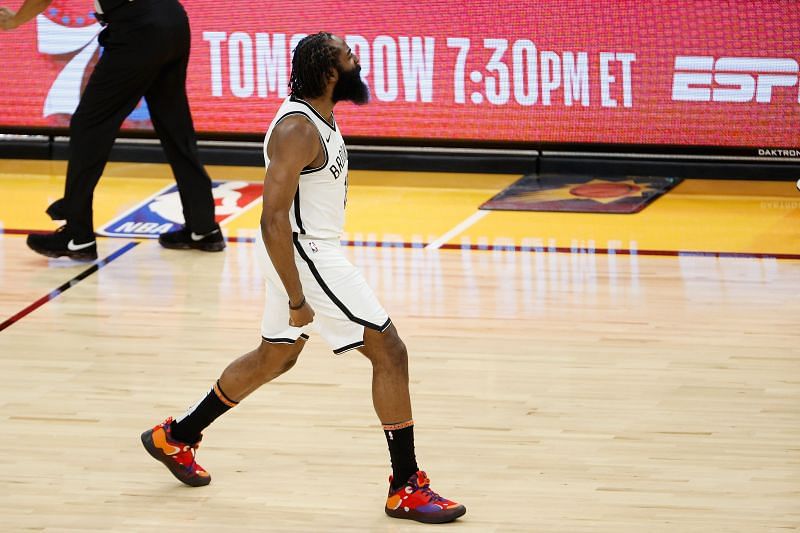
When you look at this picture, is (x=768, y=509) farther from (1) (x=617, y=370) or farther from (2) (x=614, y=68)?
(2) (x=614, y=68)

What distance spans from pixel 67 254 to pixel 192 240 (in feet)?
2.37

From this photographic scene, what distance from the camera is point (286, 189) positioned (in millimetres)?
4039

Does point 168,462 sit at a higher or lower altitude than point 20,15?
lower

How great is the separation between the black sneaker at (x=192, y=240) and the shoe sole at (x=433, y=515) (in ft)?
12.2

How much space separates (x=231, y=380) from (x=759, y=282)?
357 cm

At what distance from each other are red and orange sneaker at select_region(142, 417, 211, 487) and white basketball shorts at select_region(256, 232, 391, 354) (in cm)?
68

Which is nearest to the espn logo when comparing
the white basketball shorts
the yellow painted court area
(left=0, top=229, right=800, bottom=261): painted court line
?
the yellow painted court area

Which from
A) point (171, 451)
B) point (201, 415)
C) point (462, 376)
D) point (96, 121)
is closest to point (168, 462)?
point (171, 451)

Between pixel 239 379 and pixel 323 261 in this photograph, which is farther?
pixel 239 379

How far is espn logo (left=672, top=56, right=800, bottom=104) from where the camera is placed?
874 cm

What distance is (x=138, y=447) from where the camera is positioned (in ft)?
16.4

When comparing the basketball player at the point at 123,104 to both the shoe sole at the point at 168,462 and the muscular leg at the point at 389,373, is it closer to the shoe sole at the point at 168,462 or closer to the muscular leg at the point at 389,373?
the shoe sole at the point at 168,462

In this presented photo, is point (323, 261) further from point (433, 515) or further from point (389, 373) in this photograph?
point (433, 515)

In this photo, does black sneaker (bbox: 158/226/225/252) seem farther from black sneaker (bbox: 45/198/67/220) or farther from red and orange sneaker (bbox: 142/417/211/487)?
red and orange sneaker (bbox: 142/417/211/487)
